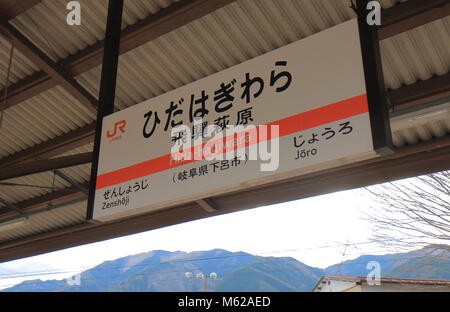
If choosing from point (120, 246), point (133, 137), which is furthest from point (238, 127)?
point (120, 246)

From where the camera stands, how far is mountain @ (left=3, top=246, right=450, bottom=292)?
35094 mm

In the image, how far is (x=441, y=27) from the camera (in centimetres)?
381

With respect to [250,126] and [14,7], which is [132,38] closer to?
[14,7]

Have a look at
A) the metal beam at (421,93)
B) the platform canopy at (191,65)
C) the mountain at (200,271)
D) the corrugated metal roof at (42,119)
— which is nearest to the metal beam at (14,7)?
the platform canopy at (191,65)

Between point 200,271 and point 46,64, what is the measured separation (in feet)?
143

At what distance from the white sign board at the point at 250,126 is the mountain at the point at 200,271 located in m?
21.3

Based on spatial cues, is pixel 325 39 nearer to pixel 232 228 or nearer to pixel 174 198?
pixel 174 198

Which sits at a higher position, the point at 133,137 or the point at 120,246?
the point at 120,246

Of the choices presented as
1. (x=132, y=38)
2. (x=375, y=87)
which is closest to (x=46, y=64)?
(x=132, y=38)

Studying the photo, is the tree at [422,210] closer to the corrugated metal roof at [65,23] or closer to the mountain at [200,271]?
the corrugated metal roof at [65,23]

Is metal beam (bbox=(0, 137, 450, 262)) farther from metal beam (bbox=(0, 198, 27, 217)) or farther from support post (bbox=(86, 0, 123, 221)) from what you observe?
support post (bbox=(86, 0, 123, 221))
